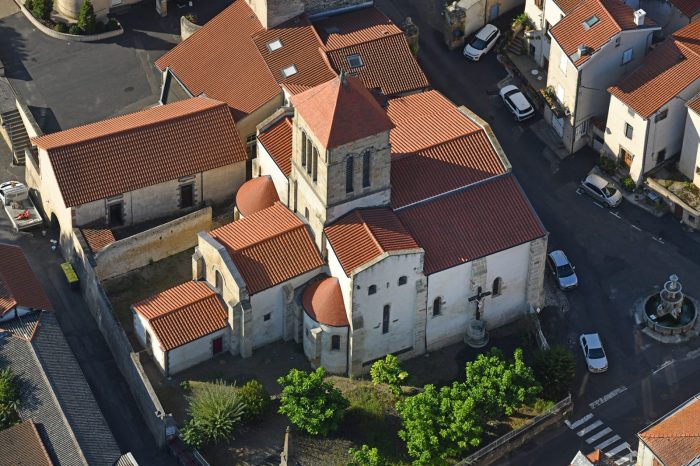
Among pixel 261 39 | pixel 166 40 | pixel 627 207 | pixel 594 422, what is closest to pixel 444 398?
pixel 594 422

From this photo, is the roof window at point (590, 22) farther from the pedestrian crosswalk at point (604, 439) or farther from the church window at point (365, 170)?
the pedestrian crosswalk at point (604, 439)

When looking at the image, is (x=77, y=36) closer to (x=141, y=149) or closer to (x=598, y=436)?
(x=141, y=149)

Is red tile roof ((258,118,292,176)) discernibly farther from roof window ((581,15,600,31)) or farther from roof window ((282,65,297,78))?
roof window ((581,15,600,31))

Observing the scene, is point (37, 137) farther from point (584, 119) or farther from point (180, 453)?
point (584, 119)

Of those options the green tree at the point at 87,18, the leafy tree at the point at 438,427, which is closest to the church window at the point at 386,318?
the leafy tree at the point at 438,427

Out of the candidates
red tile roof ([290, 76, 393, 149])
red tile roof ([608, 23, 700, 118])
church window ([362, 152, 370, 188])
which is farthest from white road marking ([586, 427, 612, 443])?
red tile roof ([290, 76, 393, 149])

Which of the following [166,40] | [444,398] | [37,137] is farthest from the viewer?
[166,40]
